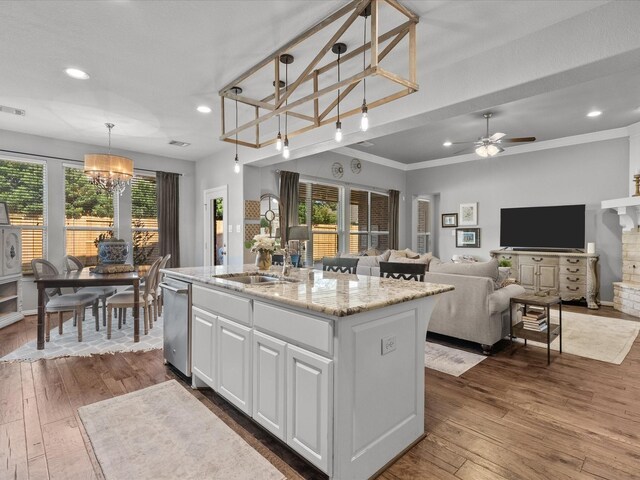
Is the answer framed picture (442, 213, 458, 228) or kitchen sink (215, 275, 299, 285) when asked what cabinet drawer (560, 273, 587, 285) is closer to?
framed picture (442, 213, 458, 228)

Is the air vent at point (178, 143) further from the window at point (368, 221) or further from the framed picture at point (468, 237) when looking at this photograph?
the framed picture at point (468, 237)

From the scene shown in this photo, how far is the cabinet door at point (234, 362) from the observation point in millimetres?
2166

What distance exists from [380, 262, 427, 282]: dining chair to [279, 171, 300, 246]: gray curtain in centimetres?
337

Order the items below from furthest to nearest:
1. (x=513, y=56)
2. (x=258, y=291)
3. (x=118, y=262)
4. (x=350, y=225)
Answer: (x=350, y=225) → (x=118, y=262) → (x=513, y=56) → (x=258, y=291)

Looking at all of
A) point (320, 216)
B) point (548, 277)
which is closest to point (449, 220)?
point (548, 277)

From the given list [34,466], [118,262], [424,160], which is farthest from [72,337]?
[424,160]

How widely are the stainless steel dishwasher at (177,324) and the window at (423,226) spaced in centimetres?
718

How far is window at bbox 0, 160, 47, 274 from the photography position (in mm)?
5230

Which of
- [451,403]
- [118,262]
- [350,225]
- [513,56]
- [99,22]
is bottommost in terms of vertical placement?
[451,403]

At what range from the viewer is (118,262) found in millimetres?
4449

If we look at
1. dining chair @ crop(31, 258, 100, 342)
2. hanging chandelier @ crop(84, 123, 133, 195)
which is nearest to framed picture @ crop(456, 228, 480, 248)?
hanging chandelier @ crop(84, 123, 133, 195)

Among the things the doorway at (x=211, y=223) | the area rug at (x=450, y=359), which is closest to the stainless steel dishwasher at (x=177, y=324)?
the area rug at (x=450, y=359)

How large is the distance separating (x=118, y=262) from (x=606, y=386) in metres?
5.43

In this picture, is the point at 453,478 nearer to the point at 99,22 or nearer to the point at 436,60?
the point at 436,60
